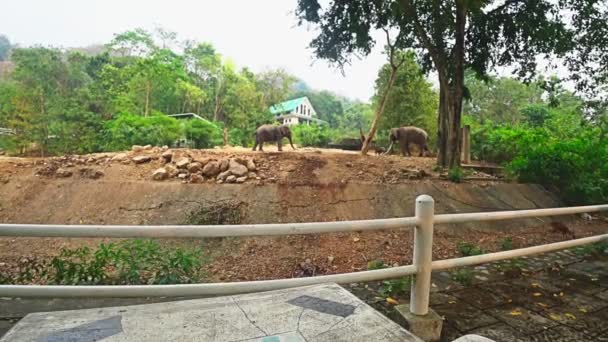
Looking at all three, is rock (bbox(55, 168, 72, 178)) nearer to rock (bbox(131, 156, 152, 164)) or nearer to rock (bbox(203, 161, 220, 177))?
rock (bbox(131, 156, 152, 164))

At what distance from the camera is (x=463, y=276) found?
319cm

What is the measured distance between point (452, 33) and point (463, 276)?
6.66m

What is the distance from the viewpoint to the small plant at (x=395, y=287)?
281 cm

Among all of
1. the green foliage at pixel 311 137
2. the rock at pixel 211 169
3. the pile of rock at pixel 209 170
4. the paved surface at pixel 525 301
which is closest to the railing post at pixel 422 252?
the paved surface at pixel 525 301

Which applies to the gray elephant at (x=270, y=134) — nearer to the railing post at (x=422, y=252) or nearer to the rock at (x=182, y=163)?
the rock at (x=182, y=163)

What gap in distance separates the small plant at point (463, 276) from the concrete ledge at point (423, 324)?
103 centimetres

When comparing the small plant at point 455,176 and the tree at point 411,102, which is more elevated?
the tree at point 411,102

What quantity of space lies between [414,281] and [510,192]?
6821mm

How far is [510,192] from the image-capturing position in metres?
7.82

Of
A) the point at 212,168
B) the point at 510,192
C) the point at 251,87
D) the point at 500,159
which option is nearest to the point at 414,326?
the point at 212,168

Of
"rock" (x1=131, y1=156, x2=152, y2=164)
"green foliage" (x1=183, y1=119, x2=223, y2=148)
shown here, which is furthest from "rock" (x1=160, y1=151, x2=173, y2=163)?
"green foliage" (x1=183, y1=119, x2=223, y2=148)

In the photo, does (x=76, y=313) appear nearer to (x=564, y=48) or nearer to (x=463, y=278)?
(x=463, y=278)

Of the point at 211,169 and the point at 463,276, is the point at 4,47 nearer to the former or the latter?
the point at 211,169

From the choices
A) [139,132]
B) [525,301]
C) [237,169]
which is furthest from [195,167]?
[525,301]
